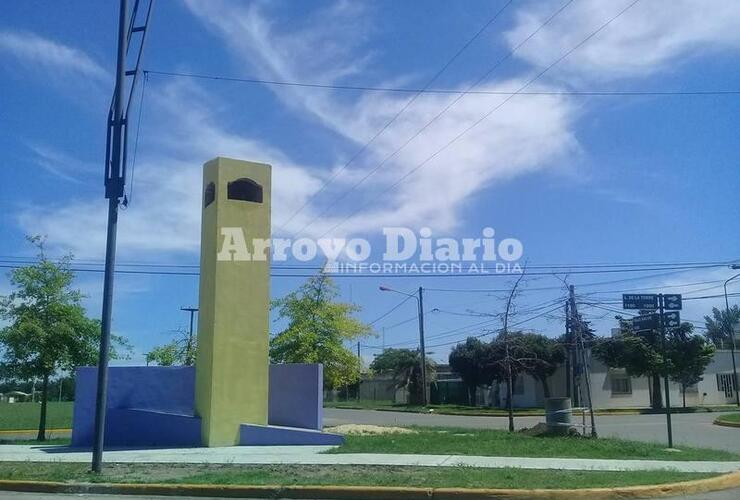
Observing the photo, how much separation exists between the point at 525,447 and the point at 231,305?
298 inches

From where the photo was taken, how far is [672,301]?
17875mm

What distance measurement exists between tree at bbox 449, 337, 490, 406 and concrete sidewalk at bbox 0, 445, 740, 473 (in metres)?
37.5

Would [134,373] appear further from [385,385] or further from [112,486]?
[385,385]

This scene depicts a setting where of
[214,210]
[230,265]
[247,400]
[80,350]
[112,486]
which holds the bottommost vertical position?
[112,486]

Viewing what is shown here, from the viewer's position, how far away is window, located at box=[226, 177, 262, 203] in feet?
62.6

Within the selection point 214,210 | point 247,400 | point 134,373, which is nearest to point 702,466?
point 247,400

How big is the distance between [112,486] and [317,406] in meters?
8.38

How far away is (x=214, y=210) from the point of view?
1841 cm

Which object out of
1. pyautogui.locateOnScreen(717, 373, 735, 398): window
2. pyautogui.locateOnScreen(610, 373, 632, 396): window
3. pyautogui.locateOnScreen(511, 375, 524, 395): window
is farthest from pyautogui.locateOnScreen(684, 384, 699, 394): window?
pyautogui.locateOnScreen(511, 375, 524, 395): window

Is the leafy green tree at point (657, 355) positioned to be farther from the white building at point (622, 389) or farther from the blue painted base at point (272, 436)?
the blue painted base at point (272, 436)

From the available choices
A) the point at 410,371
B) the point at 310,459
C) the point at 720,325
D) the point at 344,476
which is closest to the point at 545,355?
the point at 410,371

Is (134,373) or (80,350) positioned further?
(80,350)

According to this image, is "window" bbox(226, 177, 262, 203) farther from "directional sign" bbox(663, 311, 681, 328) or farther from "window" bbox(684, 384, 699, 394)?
"window" bbox(684, 384, 699, 394)

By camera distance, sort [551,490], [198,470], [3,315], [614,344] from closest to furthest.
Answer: [551,490] < [198,470] < [3,315] < [614,344]
